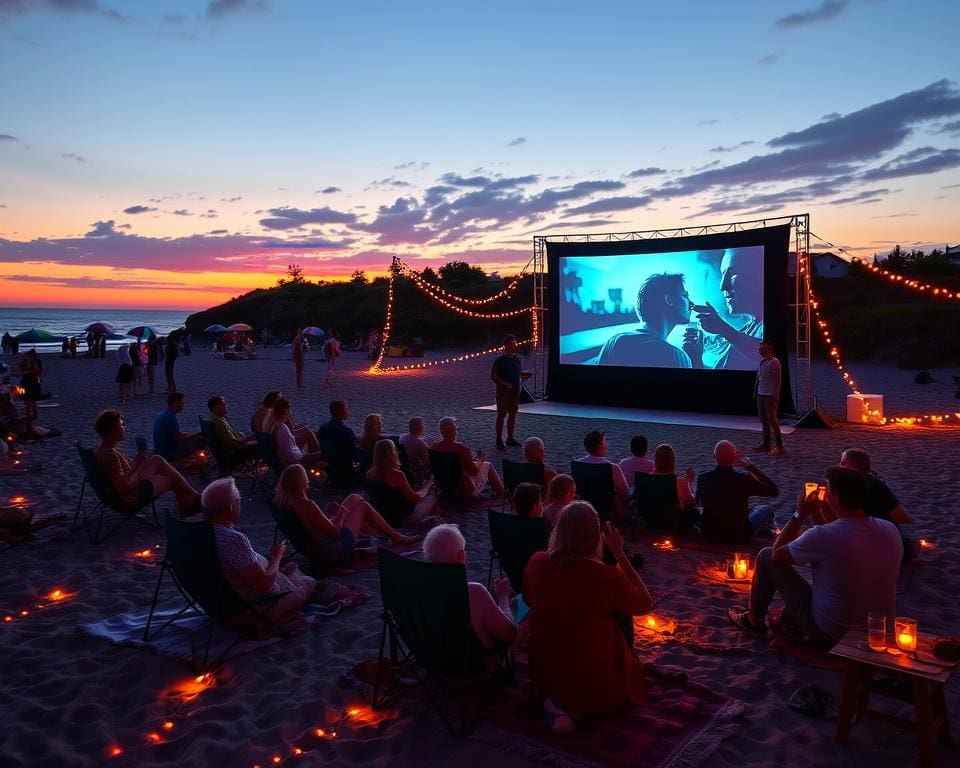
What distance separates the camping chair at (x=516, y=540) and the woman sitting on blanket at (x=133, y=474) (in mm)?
3262

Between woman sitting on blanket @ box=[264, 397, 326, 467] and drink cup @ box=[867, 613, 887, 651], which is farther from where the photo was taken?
woman sitting on blanket @ box=[264, 397, 326, 467]

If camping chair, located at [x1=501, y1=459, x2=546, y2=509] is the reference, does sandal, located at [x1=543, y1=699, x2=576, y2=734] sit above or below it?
below

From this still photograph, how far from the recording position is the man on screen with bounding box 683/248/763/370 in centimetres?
1360

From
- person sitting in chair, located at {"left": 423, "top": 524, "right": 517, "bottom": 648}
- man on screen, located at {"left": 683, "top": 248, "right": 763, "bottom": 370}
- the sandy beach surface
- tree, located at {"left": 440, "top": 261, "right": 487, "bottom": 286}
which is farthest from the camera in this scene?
tree, located at {"left": 440, "top": 261, "right": 487, "bottom": 286}

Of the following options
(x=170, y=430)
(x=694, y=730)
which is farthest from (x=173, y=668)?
(x=170, y=430)

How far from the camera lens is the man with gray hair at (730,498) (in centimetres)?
580

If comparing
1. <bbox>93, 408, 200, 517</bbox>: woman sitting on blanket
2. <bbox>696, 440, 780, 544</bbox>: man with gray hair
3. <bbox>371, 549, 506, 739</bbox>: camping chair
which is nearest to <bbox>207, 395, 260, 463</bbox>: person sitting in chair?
<bbox>93, 408, 200, 517</bbox>: woman sitting on blanket

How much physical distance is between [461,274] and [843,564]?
66430 mm

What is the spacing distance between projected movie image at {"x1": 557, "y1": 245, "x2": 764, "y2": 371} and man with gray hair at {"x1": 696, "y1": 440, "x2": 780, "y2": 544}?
8.36 m

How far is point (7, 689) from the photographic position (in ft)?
12.1

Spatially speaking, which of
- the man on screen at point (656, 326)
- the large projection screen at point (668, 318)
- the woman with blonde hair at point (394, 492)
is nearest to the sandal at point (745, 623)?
the woman with blonde hair at point (394, 492)

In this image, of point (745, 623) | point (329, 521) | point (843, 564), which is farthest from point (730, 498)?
point (329, 521)

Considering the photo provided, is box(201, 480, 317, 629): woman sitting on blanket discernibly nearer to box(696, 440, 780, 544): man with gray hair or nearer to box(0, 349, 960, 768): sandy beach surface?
box(0, 349, 960, 768): sandy beach surface

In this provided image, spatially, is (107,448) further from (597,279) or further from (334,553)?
(597,279)
